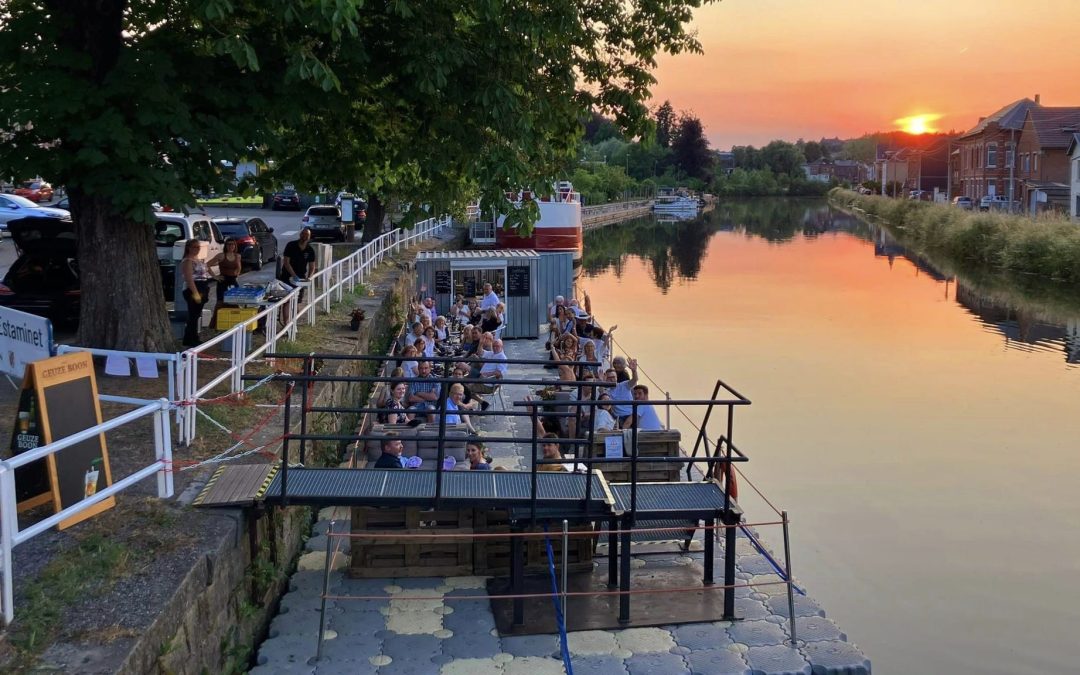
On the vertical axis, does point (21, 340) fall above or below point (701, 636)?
above

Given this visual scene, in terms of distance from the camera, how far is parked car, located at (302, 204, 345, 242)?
125 feet

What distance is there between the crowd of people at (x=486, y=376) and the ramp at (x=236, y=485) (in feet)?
3.45

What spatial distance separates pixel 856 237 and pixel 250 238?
5827cm

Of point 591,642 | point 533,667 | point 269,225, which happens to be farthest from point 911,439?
point 269,225

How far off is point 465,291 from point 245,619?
19214mm

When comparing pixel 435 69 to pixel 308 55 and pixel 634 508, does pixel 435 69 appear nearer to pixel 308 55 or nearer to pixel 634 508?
pixel 308 55

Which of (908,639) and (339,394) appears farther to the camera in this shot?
(339,394)

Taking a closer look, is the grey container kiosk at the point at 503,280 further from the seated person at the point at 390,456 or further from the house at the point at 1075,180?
the house at the point at 1075,180

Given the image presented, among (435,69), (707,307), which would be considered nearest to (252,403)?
(435,69)

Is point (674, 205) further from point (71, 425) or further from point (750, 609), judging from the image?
point (71, 425)

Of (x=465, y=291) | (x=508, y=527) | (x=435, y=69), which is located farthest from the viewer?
(x=465, y=291)

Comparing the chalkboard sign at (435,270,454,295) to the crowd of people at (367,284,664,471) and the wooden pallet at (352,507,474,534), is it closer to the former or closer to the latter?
the crowd of people at (367,284,664,471)

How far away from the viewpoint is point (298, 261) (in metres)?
16.6

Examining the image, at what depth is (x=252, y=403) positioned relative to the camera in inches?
408
